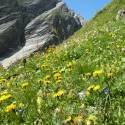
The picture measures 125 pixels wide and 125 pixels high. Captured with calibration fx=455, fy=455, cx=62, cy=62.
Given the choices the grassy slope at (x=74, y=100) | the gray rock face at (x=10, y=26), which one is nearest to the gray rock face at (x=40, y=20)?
the gray rock face at (x=10, y=26)

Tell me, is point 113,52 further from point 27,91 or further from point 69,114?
point 69,114

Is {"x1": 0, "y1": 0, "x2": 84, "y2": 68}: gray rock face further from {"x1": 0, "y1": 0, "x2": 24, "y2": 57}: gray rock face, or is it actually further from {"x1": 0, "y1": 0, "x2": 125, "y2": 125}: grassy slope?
{"x1": 0, "y1": 0, "x2": 125, "y2": 125}: grassy slope

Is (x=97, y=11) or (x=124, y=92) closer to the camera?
(x=124, y=92)

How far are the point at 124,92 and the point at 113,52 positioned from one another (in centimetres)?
387

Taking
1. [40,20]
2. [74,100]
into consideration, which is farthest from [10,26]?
[74,100]

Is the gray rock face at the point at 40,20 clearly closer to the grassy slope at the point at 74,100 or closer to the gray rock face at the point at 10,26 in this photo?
the gray rock face at the point at 10,26

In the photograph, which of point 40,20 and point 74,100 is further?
point 40,20

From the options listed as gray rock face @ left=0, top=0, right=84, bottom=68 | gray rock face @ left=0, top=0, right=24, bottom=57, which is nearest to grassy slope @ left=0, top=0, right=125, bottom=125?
gray rock face @ left=0, top=0, right=84, bottom=68

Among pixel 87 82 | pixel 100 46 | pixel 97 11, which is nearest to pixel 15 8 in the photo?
pixel 97 11

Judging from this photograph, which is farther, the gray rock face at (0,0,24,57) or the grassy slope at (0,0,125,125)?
the gray rock face at (0,0,24,57)

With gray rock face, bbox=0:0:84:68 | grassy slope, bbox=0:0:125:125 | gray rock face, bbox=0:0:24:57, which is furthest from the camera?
gray rock face, bbox=0:0:24:57

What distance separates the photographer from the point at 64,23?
7912 cm

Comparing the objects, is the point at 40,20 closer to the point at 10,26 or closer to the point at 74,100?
the point at 10,26

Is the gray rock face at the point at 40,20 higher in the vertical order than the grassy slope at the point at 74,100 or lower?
lower
